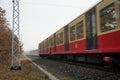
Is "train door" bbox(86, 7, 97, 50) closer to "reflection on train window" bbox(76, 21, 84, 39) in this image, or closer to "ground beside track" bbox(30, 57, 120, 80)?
"ground beside track" bbox(30, 57, 120, 80)

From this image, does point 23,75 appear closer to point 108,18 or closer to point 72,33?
point 108,18

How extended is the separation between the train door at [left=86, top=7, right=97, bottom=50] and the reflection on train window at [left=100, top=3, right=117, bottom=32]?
122 centimetres

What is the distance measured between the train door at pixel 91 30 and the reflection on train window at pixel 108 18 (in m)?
1.22

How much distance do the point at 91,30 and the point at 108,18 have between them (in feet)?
9.50

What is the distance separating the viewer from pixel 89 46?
57.5ft

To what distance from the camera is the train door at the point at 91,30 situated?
1634 centimetres

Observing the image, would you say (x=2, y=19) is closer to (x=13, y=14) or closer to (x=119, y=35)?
(x=13, y=14)

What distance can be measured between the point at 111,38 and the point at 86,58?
6.39 m

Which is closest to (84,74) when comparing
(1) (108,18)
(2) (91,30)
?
(2) (91,30)

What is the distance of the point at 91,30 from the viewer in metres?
17.1

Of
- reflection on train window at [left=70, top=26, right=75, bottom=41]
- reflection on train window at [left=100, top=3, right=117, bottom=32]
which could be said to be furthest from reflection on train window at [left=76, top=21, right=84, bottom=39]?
reflection on train window at [left=100, top=3, right=117, bottom=32]

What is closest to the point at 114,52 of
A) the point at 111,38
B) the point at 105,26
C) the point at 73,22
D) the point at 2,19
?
the point at 111,38

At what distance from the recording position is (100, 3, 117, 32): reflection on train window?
1366cm

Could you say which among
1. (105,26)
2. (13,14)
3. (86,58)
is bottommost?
(86,58)
